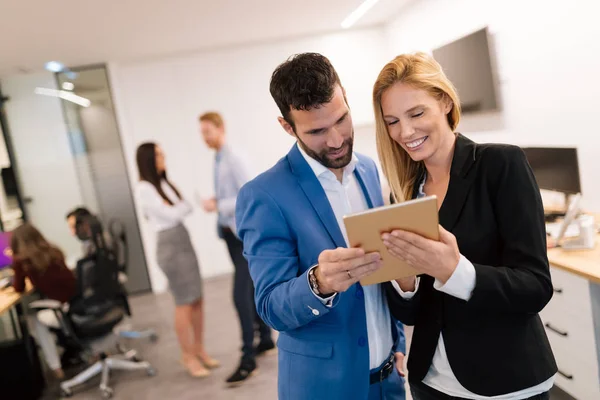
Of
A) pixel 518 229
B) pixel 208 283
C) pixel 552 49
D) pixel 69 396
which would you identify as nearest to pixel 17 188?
pixel 208 283

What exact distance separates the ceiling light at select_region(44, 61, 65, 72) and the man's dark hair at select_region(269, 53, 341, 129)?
494cm

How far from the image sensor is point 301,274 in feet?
4.03

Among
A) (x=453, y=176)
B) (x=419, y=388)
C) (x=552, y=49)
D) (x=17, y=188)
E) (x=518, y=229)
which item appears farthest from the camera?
(x=17, y=188)

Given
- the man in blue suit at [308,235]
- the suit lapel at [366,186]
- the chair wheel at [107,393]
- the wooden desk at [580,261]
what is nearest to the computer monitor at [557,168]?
the wooden desk at [580,261]

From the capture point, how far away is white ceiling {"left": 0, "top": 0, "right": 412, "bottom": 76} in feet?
11.7

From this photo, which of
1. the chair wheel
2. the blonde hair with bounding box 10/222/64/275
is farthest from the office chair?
the blonde hair with bounding box 10/222/64/275

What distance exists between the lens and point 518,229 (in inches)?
42.6

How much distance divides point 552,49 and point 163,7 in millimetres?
2781

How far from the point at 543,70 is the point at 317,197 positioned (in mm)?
2828

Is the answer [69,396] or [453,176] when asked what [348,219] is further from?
[69,396]

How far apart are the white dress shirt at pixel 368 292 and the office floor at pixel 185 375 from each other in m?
1.72

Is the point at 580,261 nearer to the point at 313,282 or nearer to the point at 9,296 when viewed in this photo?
the point at 313,282

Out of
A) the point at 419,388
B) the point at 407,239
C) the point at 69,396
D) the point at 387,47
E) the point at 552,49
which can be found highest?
the point at 387,47

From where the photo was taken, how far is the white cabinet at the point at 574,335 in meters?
2.15
